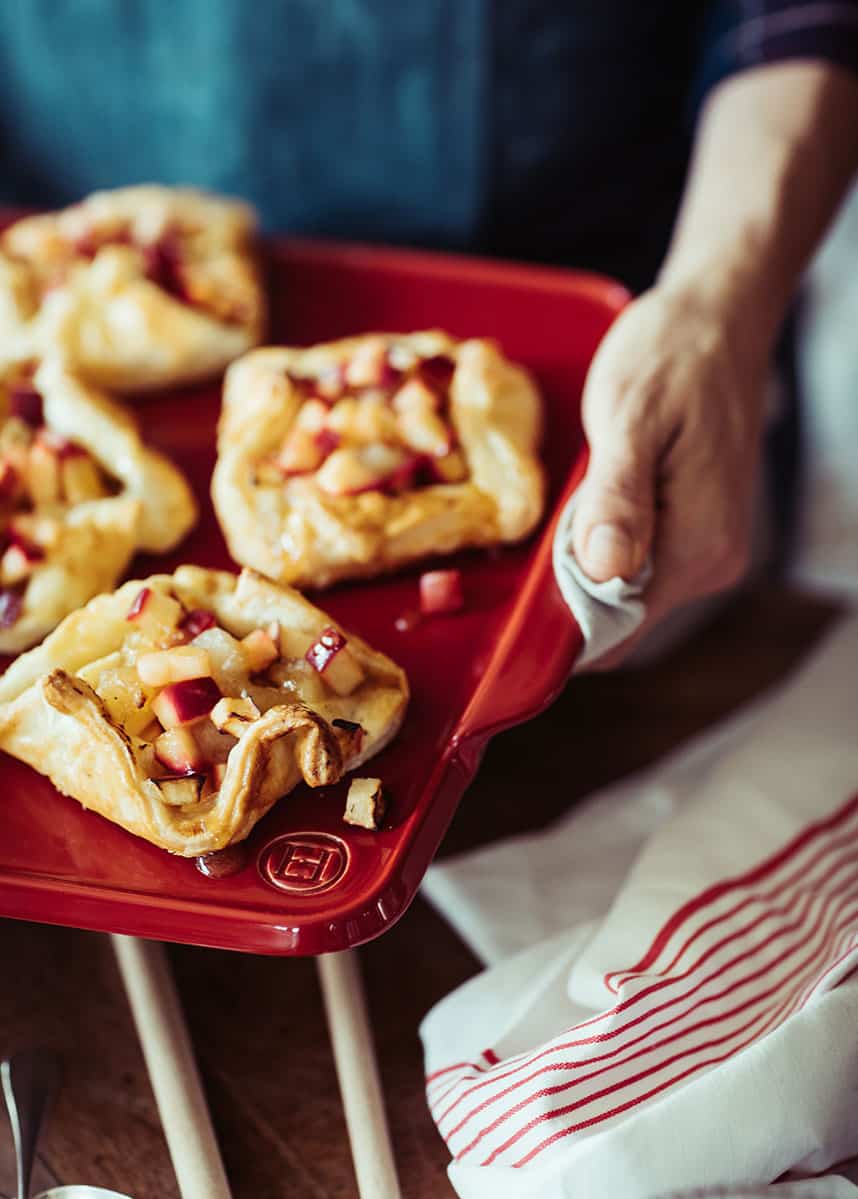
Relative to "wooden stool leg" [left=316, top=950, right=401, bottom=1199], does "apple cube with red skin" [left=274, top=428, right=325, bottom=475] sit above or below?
above

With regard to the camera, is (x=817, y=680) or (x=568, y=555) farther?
(x=817, y=680)

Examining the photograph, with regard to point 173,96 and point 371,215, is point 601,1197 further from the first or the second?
point 173,96

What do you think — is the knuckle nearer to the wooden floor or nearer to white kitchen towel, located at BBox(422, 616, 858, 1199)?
white kitchen towel, located at BBox(422, 616, 858, 1199)

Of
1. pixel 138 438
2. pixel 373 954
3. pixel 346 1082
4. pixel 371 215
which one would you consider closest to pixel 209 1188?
pixel 346 1082

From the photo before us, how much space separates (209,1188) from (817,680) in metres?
1.25

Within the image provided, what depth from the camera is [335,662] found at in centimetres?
149

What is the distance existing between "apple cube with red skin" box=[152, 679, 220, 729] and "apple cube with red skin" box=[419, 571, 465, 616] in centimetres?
38

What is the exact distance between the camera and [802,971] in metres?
1.49

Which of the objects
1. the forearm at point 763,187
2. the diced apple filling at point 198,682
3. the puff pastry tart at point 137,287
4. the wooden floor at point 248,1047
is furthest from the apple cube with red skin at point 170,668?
the forearm at point 763,187

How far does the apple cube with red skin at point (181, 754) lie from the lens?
141cm

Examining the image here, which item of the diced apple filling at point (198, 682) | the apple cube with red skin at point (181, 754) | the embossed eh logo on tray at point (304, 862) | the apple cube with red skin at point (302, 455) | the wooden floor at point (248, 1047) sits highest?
the apple cube with red skin at point (302, 455)

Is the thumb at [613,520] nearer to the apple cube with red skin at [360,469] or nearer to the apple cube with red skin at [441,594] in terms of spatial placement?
the apple cube with red skin at [441,594]

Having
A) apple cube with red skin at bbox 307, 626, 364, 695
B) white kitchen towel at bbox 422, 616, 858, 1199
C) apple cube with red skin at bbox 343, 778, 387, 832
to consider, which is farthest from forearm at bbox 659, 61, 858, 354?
apple cube with red skin at bbox 343, 778, 387, 832

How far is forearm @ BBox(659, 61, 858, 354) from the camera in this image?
200 centimetres
